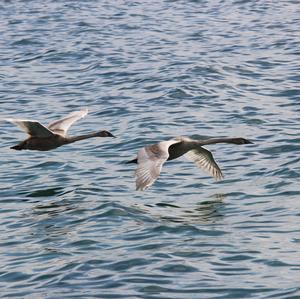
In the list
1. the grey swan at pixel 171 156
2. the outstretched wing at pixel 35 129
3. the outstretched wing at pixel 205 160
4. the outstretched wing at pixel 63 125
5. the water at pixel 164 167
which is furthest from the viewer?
the outstretched wing at pixel 63 125

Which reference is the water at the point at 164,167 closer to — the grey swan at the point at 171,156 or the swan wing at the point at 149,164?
the grey swan at the point at 171,156

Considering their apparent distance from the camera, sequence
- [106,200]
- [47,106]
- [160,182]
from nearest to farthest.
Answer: [106,200] → [160,182] → [47,106]

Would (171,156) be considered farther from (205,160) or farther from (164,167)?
(164,167)

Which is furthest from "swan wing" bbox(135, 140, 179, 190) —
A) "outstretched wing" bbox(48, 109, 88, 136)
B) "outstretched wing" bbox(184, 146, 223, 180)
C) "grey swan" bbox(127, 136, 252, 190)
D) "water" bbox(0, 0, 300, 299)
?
"outstretched wing" bbox(48, 109, 88, 136)

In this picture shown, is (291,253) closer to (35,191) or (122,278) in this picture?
(122,278)

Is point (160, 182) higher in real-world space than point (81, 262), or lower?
lower

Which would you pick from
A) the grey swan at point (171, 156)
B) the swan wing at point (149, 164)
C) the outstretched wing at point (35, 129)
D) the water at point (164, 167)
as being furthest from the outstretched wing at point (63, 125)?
the swan wing at point (149, 164)

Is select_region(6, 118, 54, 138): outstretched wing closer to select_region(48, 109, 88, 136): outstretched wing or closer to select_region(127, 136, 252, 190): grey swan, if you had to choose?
select_region(48, 109, 88, 136): outstretched wing

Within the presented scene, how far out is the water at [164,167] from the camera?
1406cm

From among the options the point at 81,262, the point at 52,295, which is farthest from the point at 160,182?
the point at 52,295

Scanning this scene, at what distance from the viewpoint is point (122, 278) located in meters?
13.8

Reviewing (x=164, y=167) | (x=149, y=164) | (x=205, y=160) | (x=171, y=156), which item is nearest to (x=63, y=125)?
(x=164, y=167)

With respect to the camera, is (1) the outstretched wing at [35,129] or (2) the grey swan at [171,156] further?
(1) the outstretched wing at [35,129]

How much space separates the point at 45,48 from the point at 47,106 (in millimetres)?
7375
